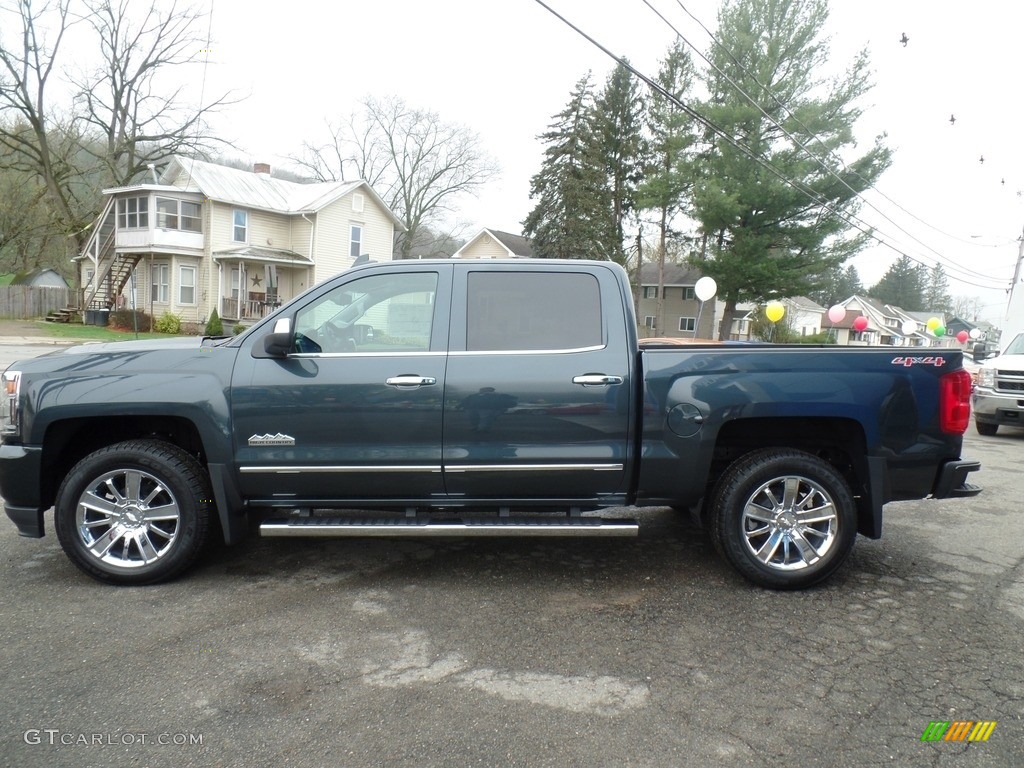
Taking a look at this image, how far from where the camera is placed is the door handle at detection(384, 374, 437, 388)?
13.9 feet

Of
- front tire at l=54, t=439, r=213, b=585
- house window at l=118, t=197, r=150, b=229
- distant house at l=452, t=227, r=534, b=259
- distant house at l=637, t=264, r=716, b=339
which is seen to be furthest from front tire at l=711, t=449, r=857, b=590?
distant house at l=637, t=264, r=716, b=339

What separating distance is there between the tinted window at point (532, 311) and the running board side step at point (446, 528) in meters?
1.01

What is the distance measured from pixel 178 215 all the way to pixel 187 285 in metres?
3.09

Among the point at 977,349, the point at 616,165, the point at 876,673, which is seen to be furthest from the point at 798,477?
the point at 616,165

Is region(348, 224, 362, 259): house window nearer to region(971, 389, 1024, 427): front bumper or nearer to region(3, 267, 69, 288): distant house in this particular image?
region(3, 267, 69, 288): distant house

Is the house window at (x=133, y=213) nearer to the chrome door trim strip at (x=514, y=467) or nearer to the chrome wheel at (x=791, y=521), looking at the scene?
the chrome door trim strip at (x=514, y=467)

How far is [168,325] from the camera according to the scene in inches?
1229

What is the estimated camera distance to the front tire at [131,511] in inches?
168

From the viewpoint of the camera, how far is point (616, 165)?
4241 centimetres

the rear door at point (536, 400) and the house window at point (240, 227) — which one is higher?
the house window at point (240, 227)

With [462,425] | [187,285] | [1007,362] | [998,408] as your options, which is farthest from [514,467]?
[187,285]

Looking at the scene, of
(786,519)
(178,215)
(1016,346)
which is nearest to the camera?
(786,519)

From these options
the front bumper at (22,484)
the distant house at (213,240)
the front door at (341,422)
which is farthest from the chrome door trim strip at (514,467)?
the distant house at (213,240)

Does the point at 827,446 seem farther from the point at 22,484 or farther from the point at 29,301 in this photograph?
the point at 29,301
